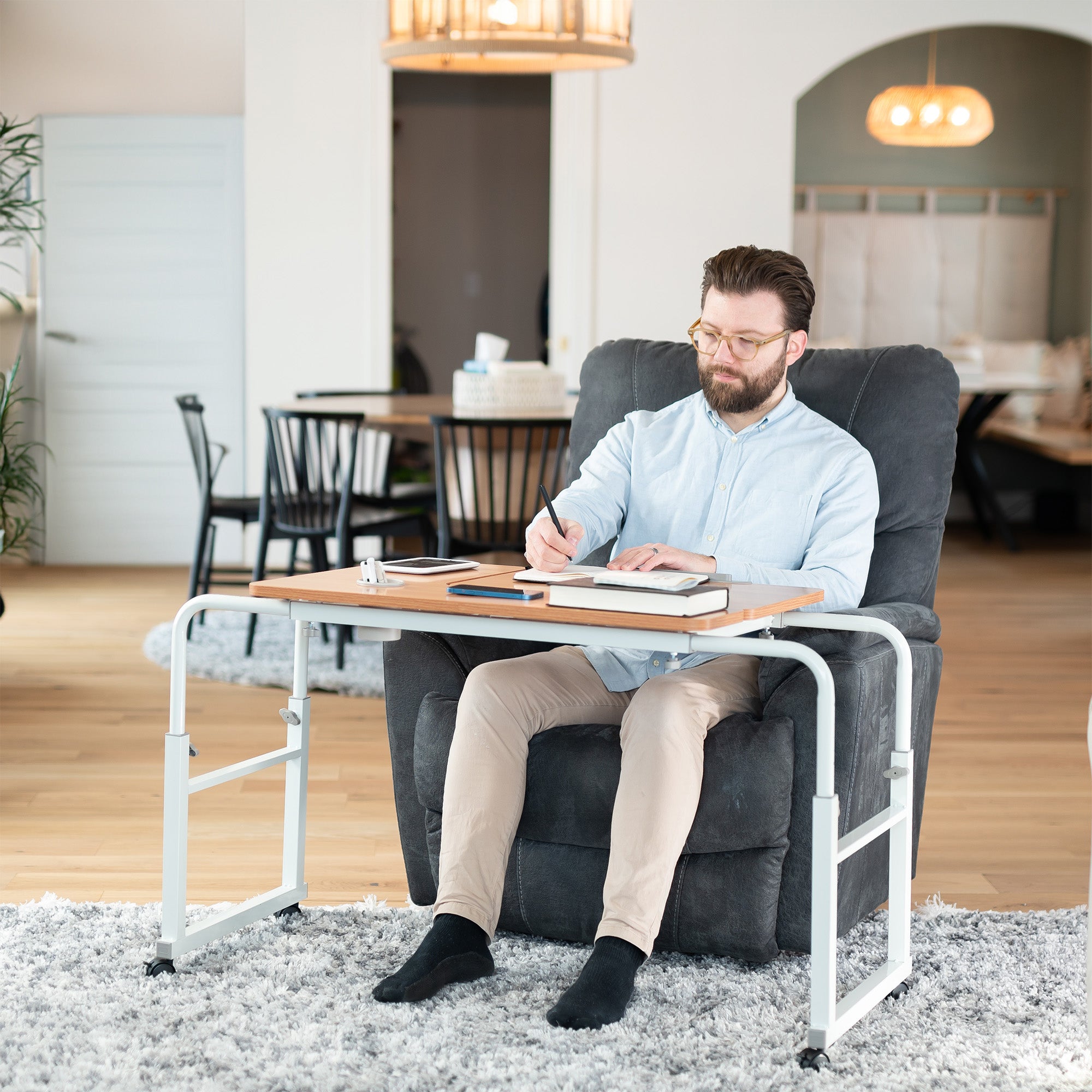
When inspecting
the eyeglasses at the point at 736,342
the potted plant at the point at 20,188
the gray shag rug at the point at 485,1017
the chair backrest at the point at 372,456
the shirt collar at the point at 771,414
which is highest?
the potted plant at the point at 20,188

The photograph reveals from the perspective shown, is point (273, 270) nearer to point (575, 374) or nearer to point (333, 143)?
point (333, 143)

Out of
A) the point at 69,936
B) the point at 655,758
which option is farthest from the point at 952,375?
the point at 69,936

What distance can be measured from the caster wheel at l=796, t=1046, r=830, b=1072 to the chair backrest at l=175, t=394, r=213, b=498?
3155 millimetres

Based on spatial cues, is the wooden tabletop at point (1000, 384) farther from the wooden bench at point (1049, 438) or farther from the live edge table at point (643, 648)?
the live edge table at point (643, 648)

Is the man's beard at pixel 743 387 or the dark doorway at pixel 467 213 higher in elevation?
the dark doorway at pixel 467 213

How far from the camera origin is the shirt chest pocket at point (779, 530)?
88.3 inches

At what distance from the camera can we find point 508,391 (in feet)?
14.1

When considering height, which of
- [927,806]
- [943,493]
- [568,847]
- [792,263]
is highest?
[792,263]

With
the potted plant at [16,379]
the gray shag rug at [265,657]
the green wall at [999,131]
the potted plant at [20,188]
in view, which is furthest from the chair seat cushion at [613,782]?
the green wall at [999,131]

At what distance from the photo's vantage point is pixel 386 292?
20.0 feet

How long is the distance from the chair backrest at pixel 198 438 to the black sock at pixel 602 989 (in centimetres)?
293

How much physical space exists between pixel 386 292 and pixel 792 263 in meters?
4.03

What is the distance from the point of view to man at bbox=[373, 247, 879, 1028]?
1913 millimetres

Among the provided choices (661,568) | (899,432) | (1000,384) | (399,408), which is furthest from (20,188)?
(661,568)
